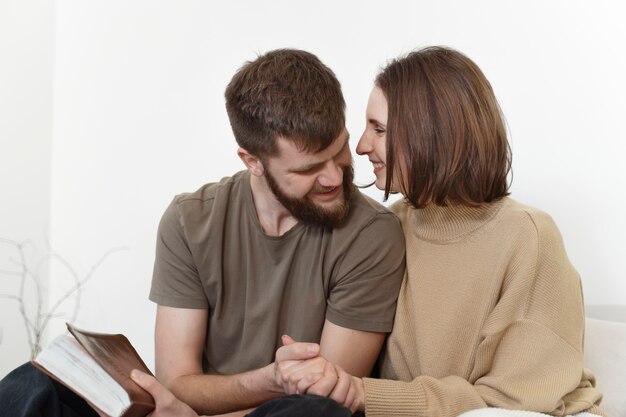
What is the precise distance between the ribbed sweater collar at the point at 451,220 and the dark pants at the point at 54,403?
19.8 inches

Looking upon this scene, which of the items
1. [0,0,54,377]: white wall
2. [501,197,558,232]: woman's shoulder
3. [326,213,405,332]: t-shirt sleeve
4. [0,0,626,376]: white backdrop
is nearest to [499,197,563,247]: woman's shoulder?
[501,197,558,232]: woman's shoulder

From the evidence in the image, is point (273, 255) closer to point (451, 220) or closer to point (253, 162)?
point (253, 162)

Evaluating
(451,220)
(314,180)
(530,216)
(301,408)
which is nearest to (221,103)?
(314,180)

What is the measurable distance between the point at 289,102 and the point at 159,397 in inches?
26.2

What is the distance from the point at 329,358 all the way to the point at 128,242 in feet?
5.03

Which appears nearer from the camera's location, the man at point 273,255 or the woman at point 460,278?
the woman at point 460,278

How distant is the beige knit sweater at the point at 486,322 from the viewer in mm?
1665

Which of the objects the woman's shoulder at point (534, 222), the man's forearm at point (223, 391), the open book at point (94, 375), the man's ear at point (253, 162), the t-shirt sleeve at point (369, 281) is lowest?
the man's forearm at point (223, 391)

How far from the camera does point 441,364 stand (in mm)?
1792

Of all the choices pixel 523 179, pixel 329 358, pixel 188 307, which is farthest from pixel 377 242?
pixel 523 179

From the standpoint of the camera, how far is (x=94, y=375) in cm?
155

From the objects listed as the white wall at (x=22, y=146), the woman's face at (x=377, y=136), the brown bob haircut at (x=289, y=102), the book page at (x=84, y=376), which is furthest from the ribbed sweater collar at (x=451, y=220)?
the white wall at (x=22, y=146)

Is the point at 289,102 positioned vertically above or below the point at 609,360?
above

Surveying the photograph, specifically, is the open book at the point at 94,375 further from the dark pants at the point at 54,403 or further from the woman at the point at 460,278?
the woman at the point at 460,278
